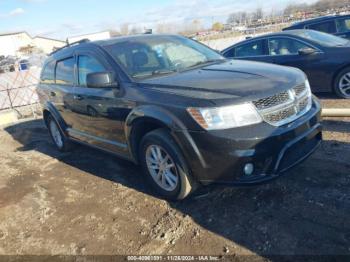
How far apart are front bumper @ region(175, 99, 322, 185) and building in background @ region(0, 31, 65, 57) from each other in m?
79.0

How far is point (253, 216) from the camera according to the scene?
12.0 ft

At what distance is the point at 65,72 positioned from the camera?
580 centimetres

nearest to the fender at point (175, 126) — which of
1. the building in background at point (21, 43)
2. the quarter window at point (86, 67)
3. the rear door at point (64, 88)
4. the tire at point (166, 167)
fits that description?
the tire at point (166, 167)

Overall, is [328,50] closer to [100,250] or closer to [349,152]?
[349,152]

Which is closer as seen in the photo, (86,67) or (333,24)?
(86,67)

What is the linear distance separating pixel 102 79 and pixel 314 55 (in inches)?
Answer: 195

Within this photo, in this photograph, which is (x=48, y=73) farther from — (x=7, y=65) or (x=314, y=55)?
(x=7, y=65)

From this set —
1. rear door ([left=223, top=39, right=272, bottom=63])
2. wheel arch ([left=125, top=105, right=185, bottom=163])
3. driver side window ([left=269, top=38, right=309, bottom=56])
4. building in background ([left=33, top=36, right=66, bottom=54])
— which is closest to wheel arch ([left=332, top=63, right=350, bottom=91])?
driver side window ([left=269, top=38, right=309, bottom=56])

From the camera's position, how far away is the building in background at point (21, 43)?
259 feet

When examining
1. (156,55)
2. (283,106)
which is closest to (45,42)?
(156,55)

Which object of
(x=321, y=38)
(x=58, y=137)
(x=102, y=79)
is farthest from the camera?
(x=321, y=38)

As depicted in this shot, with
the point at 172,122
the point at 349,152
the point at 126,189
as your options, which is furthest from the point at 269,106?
the point at 126,189

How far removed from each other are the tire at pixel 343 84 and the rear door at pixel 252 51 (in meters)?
1.49

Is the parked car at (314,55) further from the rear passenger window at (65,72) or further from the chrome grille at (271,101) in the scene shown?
the rear passenger window at (65,72)
